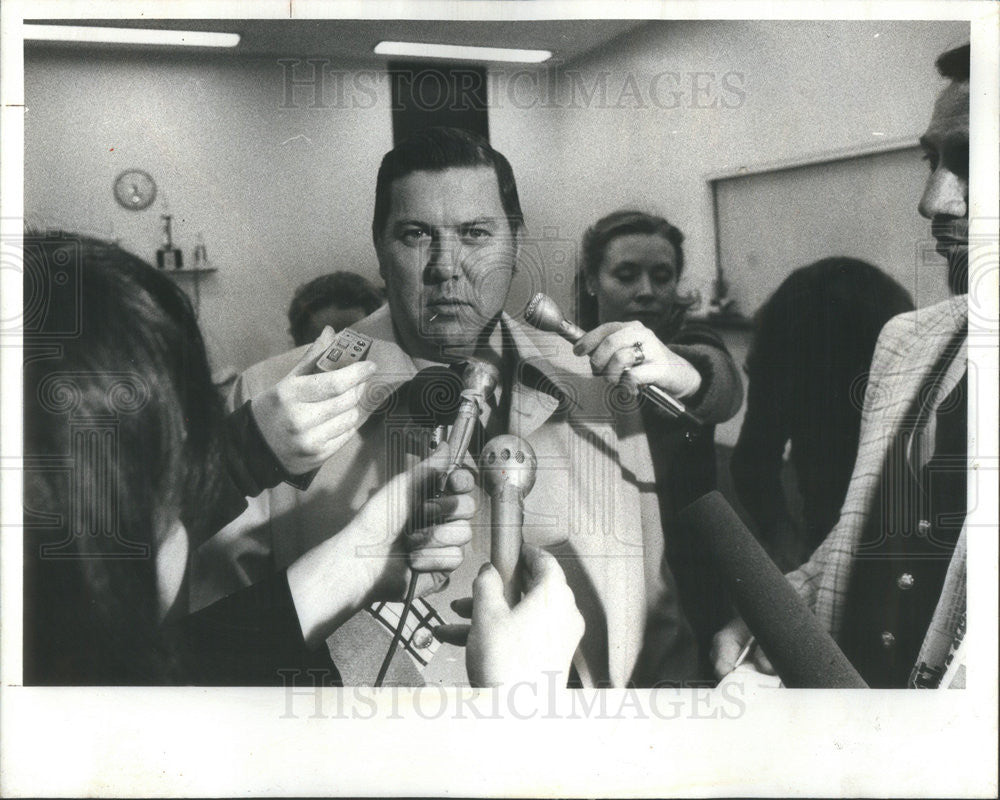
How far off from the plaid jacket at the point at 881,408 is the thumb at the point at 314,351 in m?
1.34

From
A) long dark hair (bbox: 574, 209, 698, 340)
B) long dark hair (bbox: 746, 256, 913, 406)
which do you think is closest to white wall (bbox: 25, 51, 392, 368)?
long dark hair (bbox: 574, 209, 698, 340)

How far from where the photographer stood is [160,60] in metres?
2.67

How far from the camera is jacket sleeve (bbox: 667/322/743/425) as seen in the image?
2.65 metres

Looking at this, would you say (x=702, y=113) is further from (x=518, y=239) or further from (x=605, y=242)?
(x=518, y=239)

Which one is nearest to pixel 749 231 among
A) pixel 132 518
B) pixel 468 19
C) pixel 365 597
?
pixel 468 19

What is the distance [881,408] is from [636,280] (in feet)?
2.32

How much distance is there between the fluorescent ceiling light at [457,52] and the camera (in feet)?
8.73

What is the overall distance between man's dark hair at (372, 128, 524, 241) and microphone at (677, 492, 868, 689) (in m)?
0.92

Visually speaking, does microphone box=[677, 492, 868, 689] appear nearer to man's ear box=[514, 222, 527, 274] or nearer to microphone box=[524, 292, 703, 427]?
microphone box=[524, 292, 703, 427]

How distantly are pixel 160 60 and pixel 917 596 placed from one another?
238 centimetres

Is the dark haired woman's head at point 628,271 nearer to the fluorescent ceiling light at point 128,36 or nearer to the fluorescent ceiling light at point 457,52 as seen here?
the fluorescent ceiling light at point 457,52

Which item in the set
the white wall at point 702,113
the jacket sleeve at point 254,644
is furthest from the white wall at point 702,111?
the jacket sleeve at point 254,644

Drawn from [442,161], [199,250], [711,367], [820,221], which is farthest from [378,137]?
[820,221]

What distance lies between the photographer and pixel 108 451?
2674 millimetres
